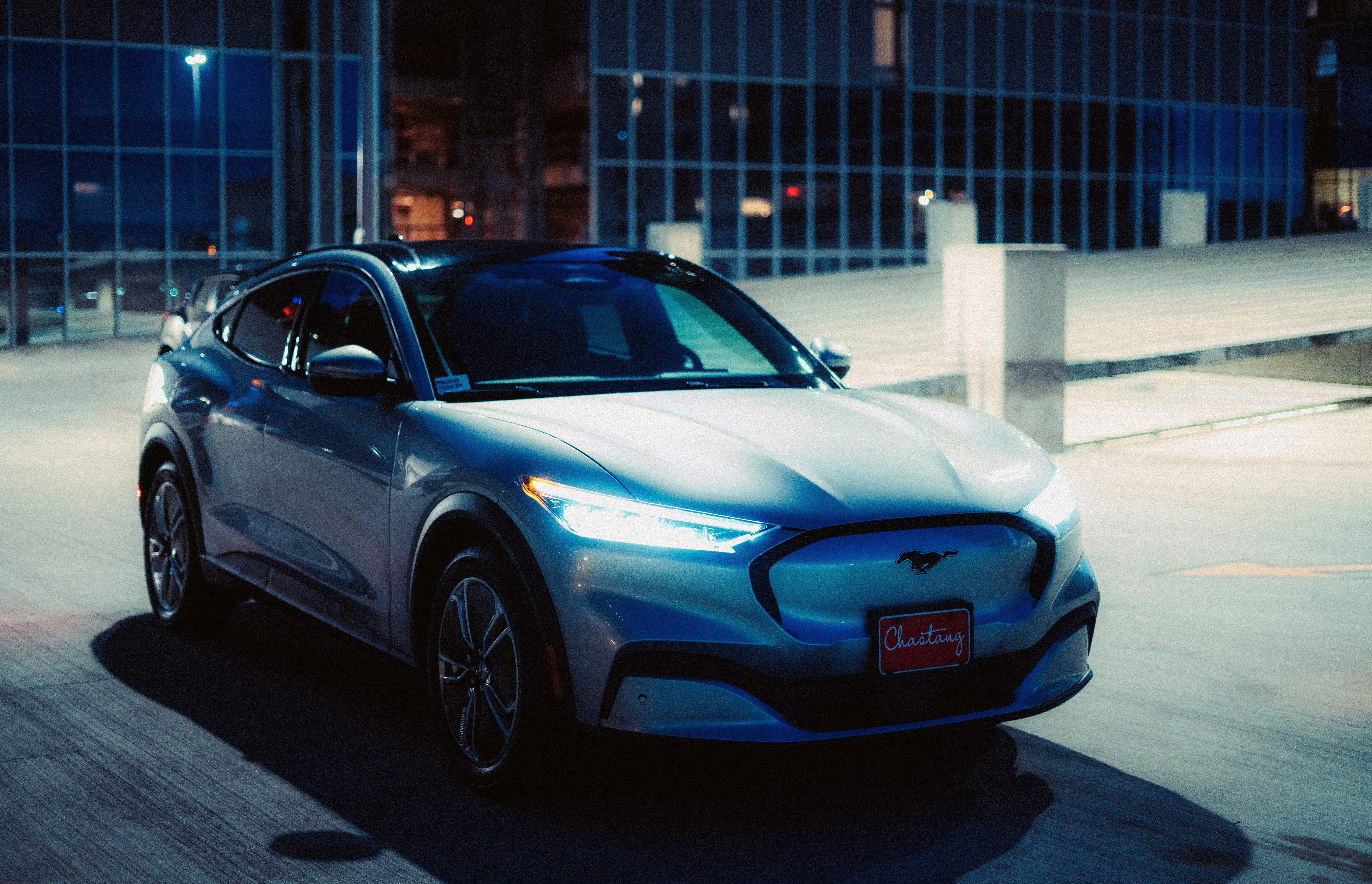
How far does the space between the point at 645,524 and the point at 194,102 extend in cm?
3558

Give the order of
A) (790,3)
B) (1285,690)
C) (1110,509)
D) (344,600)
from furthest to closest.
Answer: (790,3) < (1110,509) < (1285,690) < (344,600)

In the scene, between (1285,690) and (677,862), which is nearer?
(677,862)

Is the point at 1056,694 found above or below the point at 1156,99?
below

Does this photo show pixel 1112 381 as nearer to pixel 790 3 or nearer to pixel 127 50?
pixel 790 3

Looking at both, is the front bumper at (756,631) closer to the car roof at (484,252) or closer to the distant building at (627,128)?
the car roof at (484,252)

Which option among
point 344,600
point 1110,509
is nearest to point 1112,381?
point 1110,509

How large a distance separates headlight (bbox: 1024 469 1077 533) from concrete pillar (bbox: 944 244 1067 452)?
912cm

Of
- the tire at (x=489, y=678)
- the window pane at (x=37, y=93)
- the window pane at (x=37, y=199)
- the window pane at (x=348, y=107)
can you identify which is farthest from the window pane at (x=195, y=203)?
the tire at (x=489, y=678)

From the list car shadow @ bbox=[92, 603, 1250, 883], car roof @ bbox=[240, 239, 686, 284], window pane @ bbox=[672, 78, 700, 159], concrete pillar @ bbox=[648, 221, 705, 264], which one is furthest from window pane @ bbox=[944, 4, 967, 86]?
car shadow @ bbox=[92, 603, 1250, 883]

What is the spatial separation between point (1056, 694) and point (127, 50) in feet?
118

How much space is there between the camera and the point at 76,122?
3594 centimetres

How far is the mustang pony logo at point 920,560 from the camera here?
425 cm

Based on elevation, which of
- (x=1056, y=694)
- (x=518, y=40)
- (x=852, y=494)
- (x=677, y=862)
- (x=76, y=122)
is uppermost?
(x=518, y=40)

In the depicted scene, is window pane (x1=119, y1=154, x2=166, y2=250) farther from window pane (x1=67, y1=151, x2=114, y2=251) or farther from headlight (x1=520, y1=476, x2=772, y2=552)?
headlight (x1=520, y1=476, x2=772, y2=552)
